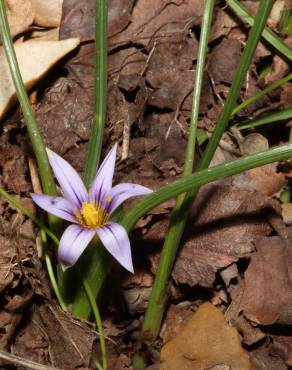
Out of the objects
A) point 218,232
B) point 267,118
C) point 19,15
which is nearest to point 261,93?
point 267,118

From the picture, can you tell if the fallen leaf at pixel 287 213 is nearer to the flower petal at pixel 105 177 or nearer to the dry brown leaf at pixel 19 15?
the flower petal at pixel 105 177

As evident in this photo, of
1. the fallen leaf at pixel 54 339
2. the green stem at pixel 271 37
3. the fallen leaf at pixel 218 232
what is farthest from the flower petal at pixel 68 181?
the green stem at pixel 271 37

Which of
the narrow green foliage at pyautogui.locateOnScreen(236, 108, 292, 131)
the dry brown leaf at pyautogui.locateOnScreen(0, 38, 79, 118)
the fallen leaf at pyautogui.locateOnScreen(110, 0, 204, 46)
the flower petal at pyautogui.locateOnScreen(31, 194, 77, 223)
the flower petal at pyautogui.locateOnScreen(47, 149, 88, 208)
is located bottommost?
the flower petal at pyautogui.locateOnScreen(31, 194, 77, 223)

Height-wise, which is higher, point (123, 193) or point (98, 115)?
point (98, 115)

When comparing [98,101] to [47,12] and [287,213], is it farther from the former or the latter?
[287,213]

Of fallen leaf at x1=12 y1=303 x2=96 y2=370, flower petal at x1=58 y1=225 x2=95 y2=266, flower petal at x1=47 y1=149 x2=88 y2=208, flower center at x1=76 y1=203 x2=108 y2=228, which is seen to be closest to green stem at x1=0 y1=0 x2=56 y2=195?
flower petal at x1=47 y1=149 x2=88 y2=208

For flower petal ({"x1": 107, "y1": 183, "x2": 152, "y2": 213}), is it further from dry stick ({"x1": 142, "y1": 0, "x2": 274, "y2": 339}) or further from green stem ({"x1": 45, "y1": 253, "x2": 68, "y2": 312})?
green stem ({"x1": 45, "y1": 253, "x2": 68, "y2": 312})

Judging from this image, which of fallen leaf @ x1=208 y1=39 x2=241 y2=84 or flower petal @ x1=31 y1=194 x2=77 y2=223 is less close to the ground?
fallen leaf @ x1=208 y1=39 x2=241 y2=84
